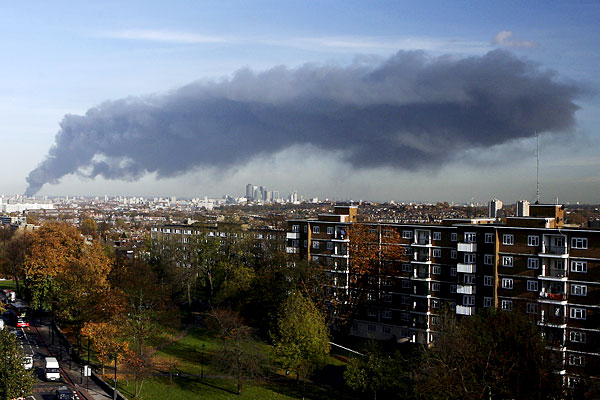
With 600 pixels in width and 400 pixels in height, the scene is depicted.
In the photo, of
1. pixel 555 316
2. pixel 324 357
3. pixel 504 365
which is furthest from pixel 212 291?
pixel 504 365

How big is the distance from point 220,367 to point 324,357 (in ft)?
26.7

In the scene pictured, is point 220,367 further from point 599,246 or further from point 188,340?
point 599,246

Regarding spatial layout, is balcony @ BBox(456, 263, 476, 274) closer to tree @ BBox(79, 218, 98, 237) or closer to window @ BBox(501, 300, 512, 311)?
window @ BBox(501, 300, 512, 311)

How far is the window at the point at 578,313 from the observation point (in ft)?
147

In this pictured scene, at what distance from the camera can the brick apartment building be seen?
44938 mm

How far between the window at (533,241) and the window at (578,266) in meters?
3.04

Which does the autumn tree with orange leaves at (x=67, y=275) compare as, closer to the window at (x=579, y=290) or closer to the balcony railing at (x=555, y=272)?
the balcony railing at (x=555, y=272)

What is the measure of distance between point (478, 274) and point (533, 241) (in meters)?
5.63

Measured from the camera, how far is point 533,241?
1889 inches

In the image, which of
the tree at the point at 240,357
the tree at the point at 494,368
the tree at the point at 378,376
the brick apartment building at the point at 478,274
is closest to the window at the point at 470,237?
the brick apartment building at the point at 478,274

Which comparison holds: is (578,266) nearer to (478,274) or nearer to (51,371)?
(478,274)

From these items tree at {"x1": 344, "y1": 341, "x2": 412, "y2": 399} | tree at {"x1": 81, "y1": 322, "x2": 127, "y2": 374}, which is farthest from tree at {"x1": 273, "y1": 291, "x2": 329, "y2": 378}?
tree at {"x1": 81, "y1": 322, "x2": 127, "y2": 374}

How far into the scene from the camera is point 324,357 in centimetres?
4609

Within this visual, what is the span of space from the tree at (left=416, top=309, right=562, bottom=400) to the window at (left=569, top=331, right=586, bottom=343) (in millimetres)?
10299
